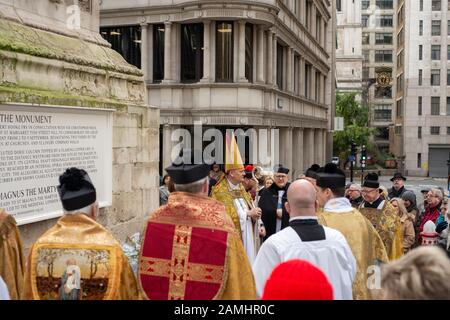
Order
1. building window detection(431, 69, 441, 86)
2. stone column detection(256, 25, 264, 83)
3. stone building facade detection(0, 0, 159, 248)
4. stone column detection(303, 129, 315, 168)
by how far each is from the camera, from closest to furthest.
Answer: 1. stone building facade detection(0, 0, 159, 248)
2. stone column detection(256, 25, 264, 83)
3. stone column detection(303, 129, 315, 168)
4. building window detection(431, 69, 441, 86)

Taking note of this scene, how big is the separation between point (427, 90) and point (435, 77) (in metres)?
1.75

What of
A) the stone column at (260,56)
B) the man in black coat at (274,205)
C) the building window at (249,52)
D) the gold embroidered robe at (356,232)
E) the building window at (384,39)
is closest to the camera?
the gold embroidered robe at (356,232)

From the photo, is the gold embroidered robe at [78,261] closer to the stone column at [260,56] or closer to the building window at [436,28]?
the stone column at [260,56]

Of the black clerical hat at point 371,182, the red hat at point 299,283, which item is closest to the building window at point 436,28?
the black clerical hat at point 371,182

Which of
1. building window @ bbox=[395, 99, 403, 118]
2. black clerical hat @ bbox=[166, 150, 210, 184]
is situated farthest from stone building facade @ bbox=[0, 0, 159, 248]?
building window @ bbox=[395, 99, 403, 118]

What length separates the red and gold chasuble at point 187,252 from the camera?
174 inches

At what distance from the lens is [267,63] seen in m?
27.3

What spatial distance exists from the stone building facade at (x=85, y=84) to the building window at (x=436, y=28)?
209 feet

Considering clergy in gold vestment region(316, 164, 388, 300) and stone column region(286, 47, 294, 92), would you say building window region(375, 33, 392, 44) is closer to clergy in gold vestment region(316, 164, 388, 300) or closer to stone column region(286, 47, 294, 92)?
stone column region(286, 47, 294, 92)

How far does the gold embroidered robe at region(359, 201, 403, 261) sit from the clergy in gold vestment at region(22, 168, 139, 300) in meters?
4.64

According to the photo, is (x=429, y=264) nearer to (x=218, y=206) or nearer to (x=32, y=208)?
(x=218, y=206)

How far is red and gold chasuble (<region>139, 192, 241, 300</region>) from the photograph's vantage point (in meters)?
4.42

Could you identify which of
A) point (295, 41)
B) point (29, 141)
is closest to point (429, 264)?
point (29, 141)
